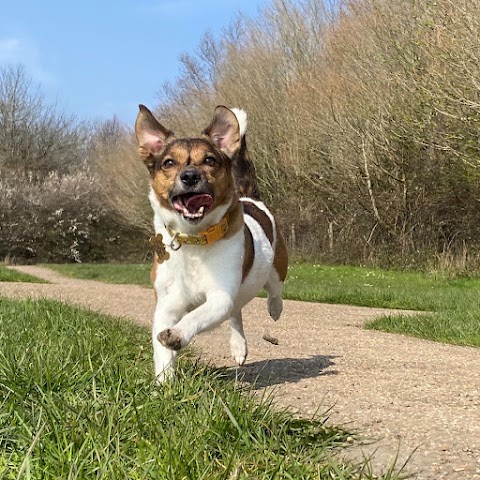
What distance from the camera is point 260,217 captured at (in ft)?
17.1

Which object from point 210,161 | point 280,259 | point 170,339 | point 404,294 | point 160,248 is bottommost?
point 404,294

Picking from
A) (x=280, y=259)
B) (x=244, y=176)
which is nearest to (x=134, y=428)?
(x=280, y=259)

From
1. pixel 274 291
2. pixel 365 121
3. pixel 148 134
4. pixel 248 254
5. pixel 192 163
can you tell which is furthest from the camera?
pixel 365 121

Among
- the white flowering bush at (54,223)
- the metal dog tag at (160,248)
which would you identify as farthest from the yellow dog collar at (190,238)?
the white flowering bush at (54,223)

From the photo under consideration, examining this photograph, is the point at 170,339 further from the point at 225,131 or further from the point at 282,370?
the point at 225,131

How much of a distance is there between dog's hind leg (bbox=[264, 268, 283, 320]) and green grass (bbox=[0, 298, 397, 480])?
5.46 ft

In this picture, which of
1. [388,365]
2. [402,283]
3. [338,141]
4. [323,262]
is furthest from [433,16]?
[388,365]

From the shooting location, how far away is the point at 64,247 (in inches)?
1273

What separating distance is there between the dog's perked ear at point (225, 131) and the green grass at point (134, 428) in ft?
4.92

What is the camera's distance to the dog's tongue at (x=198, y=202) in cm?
398

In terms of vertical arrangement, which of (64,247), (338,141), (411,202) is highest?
(338,141)

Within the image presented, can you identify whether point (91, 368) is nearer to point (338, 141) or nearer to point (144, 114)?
point (144, 114)

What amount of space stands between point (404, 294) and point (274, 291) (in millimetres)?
6604

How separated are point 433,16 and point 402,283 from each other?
5430mm
